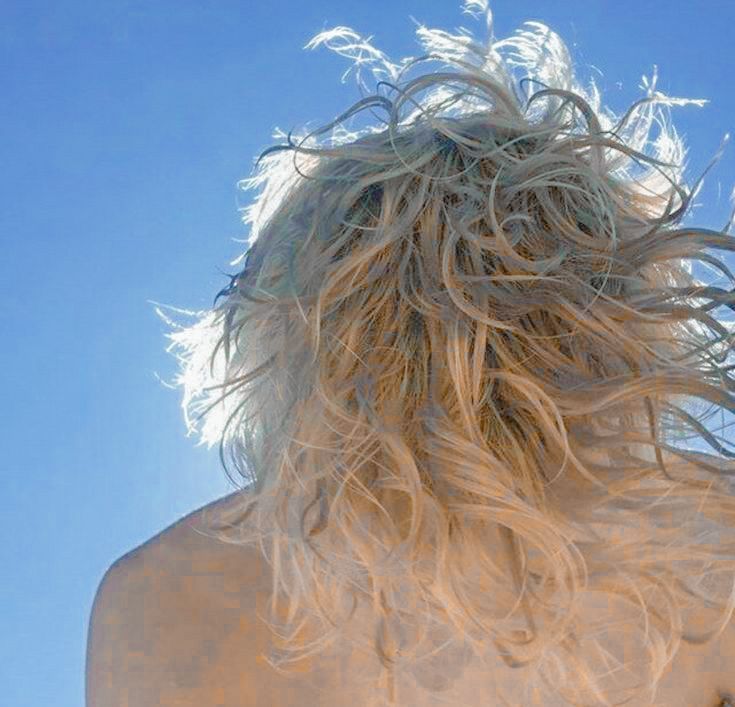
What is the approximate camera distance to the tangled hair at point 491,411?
5.15 feet

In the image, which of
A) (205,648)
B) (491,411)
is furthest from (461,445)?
(205,648)

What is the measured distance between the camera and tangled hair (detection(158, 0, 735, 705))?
1.57 meters

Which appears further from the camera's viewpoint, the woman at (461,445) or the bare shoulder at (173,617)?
the bare shoulder at (173,617)

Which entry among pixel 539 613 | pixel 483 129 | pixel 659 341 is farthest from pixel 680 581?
pixel 483 129

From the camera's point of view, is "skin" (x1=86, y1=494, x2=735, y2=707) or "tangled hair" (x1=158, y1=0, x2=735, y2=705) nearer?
"tangled hair" (x1=158, y1=0, x2=735, y2=705)

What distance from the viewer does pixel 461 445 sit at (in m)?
1.53

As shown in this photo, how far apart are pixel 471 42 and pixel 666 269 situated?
0.62 meters

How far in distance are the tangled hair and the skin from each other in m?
0.07

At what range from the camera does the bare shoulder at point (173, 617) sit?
5.88ft

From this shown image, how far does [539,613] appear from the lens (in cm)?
161

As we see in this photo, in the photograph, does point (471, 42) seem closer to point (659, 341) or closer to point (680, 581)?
point (659, 341)

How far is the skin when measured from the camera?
1778 mm

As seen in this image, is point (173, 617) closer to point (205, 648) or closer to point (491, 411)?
point (205, 648)

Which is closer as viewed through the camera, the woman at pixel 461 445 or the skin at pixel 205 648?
the woman at pixel 461 445
